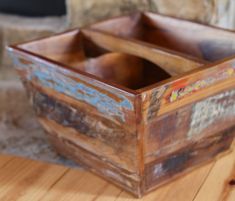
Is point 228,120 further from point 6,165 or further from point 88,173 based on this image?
point 6,165

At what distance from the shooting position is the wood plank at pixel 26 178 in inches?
39.1

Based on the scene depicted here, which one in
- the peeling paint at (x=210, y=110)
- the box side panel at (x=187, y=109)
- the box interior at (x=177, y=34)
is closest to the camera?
the box side panel at (x=187, y=109)

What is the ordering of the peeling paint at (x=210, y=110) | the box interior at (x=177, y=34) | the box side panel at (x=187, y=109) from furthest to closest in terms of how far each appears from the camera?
the box interior at (x=177, y=34) → the peeling paint at (x=210, y=110) → the box side panel at (x=187, y=109)

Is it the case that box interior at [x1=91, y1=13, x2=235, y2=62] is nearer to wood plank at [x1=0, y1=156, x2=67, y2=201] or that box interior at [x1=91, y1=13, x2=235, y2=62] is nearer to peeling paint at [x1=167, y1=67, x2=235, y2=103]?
peeling paint at [x1=167, y1=67, x2=235, y2=103]

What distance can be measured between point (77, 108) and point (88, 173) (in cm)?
20

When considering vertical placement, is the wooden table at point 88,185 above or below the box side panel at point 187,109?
below

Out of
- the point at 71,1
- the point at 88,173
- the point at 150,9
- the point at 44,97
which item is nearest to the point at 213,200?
the point at 88,173

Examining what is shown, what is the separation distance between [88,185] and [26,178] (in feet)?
0.54

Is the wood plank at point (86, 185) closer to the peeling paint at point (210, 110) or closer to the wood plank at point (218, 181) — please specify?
the wood plank at point (218, 181)

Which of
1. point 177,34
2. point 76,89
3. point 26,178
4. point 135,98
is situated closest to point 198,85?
point 135,98

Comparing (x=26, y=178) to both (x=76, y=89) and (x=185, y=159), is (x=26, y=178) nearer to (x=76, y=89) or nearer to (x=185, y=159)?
(x=76, y=89)

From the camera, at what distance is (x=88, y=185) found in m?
1.02

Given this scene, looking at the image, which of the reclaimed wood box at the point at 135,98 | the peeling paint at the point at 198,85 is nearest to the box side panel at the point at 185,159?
the reclaimed wood box at the point at 135,98

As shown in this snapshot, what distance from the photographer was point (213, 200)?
95cm
